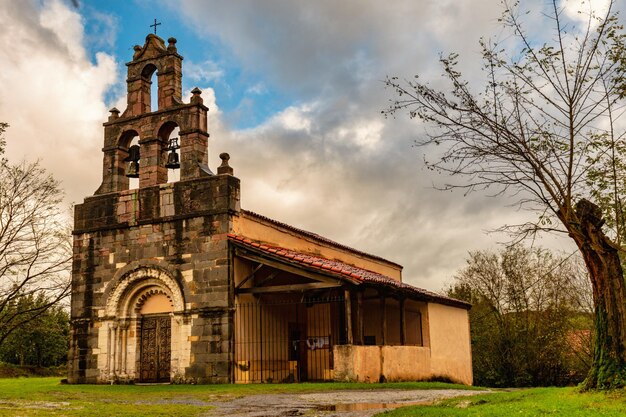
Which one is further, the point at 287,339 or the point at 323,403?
the point at 287,339

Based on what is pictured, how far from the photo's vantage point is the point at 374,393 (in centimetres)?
1462

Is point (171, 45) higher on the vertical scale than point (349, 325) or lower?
higher

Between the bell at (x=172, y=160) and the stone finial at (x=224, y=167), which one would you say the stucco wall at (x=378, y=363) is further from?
the bell at (x=172, y=160)

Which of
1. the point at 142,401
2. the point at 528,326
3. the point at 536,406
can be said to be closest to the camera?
the point at 536,406

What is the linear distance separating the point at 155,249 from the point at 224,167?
10.7 feet

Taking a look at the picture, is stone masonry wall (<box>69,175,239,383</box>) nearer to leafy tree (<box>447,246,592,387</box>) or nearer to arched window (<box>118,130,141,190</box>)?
arched window (<box>118,130,141,190</box>)

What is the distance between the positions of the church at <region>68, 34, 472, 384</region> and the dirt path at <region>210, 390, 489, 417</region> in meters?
3.24

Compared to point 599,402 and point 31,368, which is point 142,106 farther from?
point 31,368

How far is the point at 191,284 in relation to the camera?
65.4 feet

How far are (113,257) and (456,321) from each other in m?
13.1

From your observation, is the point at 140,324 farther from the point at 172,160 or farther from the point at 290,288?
the point at 290,288

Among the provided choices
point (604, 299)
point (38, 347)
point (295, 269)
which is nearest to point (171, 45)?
point (295, 269)

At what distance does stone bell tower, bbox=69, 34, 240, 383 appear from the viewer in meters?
19.6

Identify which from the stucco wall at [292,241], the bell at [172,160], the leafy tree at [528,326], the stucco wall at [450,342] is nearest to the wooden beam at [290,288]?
the stucco wall at [292,241]
